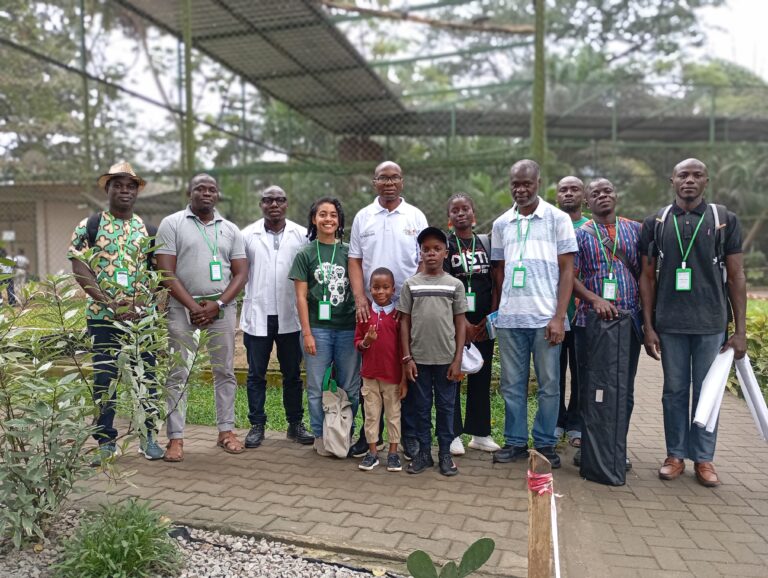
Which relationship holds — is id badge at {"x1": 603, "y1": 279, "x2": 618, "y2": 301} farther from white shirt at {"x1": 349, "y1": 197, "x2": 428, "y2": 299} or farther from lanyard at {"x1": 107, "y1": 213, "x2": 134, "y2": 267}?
lanyard at {"x1": 107, "y1": 213, "x2": 134, "y2": 267}

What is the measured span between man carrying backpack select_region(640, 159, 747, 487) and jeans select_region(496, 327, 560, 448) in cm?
68

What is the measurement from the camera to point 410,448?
4.22 m

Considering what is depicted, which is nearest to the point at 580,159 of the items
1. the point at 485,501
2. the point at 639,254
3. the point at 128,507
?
the point at 639,254

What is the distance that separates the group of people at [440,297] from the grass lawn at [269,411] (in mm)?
588

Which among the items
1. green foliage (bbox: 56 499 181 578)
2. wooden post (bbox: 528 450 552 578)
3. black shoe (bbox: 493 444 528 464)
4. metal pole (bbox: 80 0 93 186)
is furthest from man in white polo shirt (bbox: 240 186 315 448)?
metal pole (bbox: 80 0 93 186)

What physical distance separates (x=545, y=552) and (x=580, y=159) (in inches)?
717

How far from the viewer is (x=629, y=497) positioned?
3729 mm

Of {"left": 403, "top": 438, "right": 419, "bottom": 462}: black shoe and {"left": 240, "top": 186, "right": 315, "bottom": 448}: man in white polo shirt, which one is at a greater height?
{"left": 240, "top": 186, "right": 315, "bottom": 448}: man in white polo shirt

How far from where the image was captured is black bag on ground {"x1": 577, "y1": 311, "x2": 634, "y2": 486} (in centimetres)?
388

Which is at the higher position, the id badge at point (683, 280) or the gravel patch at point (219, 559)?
the id badge at point (683, 280)

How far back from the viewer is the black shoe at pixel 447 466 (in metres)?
4.05

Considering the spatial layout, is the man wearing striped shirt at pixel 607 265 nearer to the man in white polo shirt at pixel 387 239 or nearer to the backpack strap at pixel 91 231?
the man in white polo shirt at pixel 387 239

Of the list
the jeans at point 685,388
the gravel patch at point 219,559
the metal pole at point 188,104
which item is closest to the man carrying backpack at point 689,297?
the jeans at point 685,388

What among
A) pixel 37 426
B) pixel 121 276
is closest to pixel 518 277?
pixel 121 276
